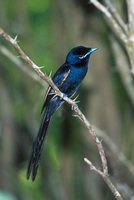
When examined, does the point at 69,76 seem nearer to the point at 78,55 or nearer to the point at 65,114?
the point at 78,55

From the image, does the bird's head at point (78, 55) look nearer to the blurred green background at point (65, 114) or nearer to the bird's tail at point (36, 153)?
the bird's tail at point (36, 153)

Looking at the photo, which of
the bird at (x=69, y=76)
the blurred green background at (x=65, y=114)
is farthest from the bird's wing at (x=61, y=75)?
the blurred green background at (x=65, y=114)

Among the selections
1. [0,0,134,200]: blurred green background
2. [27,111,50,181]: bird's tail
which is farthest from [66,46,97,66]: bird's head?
[0,0,134,200]: blurred green background

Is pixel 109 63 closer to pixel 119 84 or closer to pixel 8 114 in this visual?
pixel 119 84

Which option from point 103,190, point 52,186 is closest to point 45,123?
point 52,186

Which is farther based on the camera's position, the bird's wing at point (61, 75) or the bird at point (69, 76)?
the bird's wing at point (61, 75)

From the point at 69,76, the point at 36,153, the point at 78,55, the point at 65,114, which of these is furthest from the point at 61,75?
the point at 65,114

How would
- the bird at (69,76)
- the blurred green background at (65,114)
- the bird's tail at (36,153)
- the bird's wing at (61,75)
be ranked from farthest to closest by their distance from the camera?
the blurred green background at (65,114) < the bird's wing at (61,75) < the bird at (69,76) < the bird's tail at (36,153)
